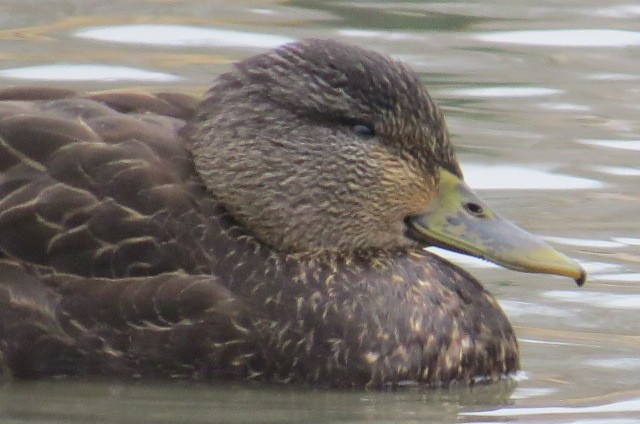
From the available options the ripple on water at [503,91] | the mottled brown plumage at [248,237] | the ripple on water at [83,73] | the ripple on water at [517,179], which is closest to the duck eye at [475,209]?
the mottled brown plumage at [248,237]

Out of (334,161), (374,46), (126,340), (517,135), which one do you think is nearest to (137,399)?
(126,340)

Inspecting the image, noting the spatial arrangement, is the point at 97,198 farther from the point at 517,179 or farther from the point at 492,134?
the point at 492,134

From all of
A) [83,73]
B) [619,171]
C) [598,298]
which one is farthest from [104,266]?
[83,73]

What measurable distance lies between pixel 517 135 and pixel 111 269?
13.7ft

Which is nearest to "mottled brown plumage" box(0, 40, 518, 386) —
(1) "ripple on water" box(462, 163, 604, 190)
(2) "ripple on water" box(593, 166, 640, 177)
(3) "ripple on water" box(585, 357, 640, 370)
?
(3) "ripple on water" box(585, 357, 640, 370)

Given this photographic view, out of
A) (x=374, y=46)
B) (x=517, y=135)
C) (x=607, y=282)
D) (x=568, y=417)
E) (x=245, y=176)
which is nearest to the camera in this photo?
(x=568, y=417)

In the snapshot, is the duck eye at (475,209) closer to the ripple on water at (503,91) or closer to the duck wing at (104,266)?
the duck wing at (104,266)

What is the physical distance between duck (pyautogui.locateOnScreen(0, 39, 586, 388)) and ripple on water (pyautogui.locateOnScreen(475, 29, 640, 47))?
553 centimetres

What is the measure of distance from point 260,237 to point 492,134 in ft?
11.9

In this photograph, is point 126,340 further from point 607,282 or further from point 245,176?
point 607,282

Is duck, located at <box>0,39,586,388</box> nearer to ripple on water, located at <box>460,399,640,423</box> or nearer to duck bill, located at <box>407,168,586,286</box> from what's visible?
duck bill, located at <box>407,168,586,286</box>

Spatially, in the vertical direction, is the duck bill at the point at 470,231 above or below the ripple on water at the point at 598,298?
above

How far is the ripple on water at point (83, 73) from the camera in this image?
490 inches

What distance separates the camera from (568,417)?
7758 mm
